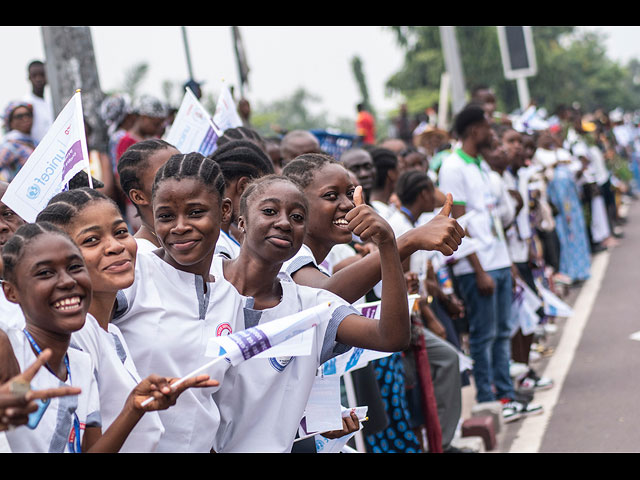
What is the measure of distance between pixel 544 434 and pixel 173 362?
4.23 meters

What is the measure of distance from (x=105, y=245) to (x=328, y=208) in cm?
122

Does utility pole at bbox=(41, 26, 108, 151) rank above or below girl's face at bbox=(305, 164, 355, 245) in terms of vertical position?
above

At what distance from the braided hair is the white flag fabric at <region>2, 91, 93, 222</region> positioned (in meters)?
0.39

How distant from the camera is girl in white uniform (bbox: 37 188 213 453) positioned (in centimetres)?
287

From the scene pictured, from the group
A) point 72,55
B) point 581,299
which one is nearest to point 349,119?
point 581,299

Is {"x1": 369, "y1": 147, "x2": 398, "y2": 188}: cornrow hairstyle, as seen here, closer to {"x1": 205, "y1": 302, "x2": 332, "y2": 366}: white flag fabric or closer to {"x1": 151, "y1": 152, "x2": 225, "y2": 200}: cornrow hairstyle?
{"x1": 151, "y1": 152, "x2": 225, "y2": 200}: cornrow hairstyle

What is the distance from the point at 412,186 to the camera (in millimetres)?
6648

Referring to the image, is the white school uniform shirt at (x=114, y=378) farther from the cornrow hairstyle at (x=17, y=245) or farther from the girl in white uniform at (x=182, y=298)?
the cornrow hairstyle at (x=17, y=245)

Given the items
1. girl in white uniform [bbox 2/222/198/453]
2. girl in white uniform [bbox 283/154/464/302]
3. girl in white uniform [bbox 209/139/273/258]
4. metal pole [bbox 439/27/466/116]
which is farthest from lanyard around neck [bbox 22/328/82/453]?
metal pole [bbox 439/27/466/116]

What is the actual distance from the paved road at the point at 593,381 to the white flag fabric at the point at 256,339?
143 inches

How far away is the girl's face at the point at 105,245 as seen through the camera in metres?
3.02

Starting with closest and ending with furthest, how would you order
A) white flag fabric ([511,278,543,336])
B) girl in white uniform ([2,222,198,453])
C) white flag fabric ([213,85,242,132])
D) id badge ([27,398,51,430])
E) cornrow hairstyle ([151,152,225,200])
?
1. id badge ([27,398,51,430])
2. girl in white uniform ([2,222,198,453])
3. cornrow hairstyle ([151,152,225,200])
4. white flag fabric ([213,85,242,132])
5. white flag fabric ([511,278,543,336])
